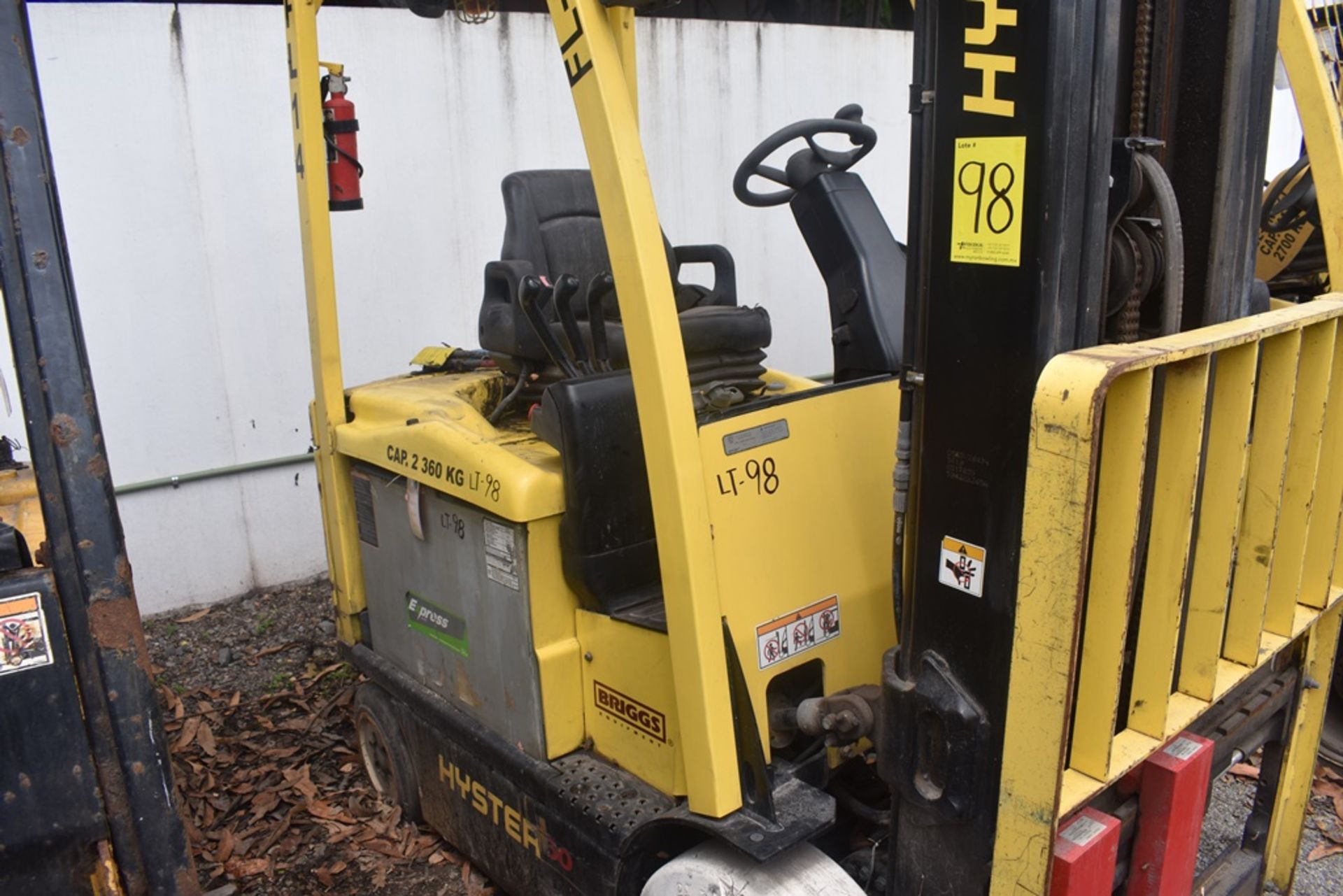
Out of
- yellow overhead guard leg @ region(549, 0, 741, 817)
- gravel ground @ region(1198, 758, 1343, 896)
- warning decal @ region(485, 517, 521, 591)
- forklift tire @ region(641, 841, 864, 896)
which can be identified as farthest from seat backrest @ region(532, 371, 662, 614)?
gravel ground @ region(1198, 758, 1343, 896)

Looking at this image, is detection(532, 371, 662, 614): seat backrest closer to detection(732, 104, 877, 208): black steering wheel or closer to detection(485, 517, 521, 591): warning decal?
detection(485, 517, 521, 591): warning decal

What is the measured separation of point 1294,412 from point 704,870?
148 cm

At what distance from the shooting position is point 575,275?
3607 millimetres

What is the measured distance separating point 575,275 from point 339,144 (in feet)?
2.84

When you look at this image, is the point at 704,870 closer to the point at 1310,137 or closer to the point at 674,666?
the point at 674,666

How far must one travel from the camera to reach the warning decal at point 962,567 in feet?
5.70

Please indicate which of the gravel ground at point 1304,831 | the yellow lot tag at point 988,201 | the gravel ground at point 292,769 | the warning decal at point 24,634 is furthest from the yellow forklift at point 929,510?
the warning decal at point 24,634

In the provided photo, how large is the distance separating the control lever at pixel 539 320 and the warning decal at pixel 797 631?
0.88m

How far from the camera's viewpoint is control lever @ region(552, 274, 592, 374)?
106 inches

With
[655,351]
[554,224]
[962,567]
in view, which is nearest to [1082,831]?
[962,567]

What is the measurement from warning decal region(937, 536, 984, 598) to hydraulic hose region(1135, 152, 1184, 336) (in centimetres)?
55

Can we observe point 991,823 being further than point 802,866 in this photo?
No

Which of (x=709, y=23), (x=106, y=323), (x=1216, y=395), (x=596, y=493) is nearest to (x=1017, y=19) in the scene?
(x=1216, y=395)

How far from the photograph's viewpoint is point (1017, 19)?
1.57m
